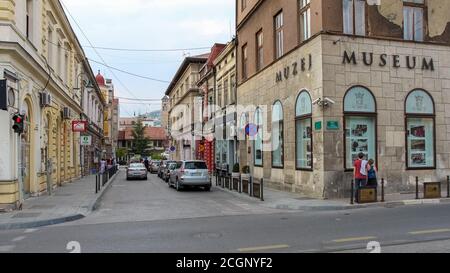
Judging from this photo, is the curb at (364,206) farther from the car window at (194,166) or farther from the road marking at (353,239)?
the car window at (194,166)

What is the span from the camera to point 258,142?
26.2 m

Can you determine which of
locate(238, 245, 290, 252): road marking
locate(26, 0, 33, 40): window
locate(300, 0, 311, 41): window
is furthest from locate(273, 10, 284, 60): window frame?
locate(238, 245, 290, 252): road marking

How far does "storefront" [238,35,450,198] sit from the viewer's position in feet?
58.2

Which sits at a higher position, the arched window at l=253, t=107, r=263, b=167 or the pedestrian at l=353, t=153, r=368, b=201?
the arched window at l=253, t=107, r=263, b=167

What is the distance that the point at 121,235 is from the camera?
34.0 ft

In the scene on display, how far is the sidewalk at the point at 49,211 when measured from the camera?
40.8ft

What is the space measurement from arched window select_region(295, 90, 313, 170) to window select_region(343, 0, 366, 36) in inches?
123

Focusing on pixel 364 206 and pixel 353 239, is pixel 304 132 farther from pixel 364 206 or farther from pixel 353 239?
pixel 353 239

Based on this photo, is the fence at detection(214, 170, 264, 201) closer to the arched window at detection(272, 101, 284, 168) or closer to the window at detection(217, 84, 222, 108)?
the arched window at detection(272, 101, 284, 168)

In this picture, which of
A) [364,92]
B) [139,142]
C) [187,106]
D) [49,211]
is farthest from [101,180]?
[139,142]

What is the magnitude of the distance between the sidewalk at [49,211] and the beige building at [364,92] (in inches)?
348

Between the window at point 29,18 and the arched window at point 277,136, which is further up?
the window at point 29,18

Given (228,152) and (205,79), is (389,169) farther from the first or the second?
(205,79)

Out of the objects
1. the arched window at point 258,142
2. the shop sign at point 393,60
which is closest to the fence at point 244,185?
the arched window at point 258,142
